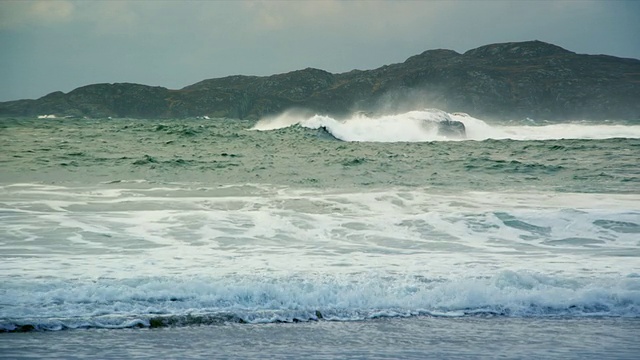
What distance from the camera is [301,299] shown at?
6.49 m

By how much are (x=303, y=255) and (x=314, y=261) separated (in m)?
0.43

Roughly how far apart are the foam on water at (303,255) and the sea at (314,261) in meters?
0.03

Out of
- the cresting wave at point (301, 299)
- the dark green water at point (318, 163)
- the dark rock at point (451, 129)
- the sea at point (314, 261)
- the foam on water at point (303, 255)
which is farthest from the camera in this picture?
the dark rock at point (451, 129)

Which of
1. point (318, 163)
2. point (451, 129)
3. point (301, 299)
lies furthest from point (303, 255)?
point (451, 129)

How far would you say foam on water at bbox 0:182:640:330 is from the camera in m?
6.29

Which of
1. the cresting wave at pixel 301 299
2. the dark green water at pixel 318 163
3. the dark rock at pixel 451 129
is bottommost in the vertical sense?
the cresting wave at pixel 301 299

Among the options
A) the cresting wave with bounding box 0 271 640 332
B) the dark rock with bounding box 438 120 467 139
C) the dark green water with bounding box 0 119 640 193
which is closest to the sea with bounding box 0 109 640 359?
the cresting wave with bounding box 0 271 640 332

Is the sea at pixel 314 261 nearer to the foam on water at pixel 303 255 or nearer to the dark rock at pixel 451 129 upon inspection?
the foam on water at pixel 303 255

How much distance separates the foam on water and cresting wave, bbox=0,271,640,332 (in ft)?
0.06

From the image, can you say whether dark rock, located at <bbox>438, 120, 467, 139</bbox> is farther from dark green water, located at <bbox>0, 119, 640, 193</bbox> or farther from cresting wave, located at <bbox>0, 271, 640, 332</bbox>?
cresting wave, located at <bbox>0, 271, 640, 332</bbox>

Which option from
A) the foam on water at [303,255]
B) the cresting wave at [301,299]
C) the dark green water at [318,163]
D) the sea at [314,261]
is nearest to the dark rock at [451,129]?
the dark green water at [318,163]

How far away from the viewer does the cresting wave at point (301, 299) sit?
5.87 metres

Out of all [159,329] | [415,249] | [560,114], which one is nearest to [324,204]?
[415,249]

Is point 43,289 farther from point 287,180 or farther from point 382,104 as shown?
point 382,104
